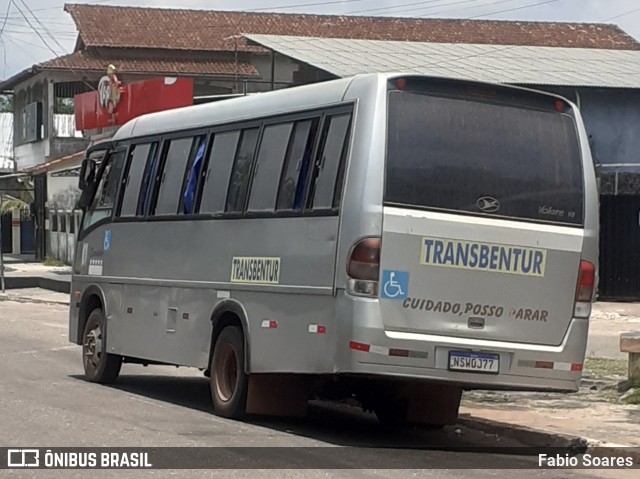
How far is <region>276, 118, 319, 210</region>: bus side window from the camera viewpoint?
11.7 meters

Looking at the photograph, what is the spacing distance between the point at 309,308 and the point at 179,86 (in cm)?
2709

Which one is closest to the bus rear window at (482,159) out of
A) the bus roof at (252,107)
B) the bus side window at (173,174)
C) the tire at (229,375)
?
the bus roof at (252,107)

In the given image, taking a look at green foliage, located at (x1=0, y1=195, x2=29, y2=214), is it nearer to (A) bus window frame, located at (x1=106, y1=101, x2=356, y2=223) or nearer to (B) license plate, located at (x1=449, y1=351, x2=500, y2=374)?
(A) bus window frame, located at (x1=106, y1=101, x2=356, y2=223)

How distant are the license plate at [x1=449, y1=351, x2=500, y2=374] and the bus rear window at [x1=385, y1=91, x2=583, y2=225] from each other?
1.15 m

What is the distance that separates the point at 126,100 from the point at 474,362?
30737 mm

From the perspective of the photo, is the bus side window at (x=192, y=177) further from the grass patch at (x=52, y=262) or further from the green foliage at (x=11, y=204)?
the green foliage at (x=11, y=204)

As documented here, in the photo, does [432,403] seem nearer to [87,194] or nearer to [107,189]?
[107,189]

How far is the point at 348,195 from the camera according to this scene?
1079cm

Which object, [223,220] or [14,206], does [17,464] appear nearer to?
[223,220]

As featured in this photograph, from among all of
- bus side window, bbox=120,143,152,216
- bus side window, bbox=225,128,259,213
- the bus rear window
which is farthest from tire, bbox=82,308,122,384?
the bus rear window

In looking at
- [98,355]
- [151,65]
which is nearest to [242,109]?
[98,355]

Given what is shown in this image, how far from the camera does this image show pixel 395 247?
34.7ft

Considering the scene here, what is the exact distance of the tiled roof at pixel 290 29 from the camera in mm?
54000

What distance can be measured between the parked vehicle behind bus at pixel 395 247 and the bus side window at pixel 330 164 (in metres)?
0.02
